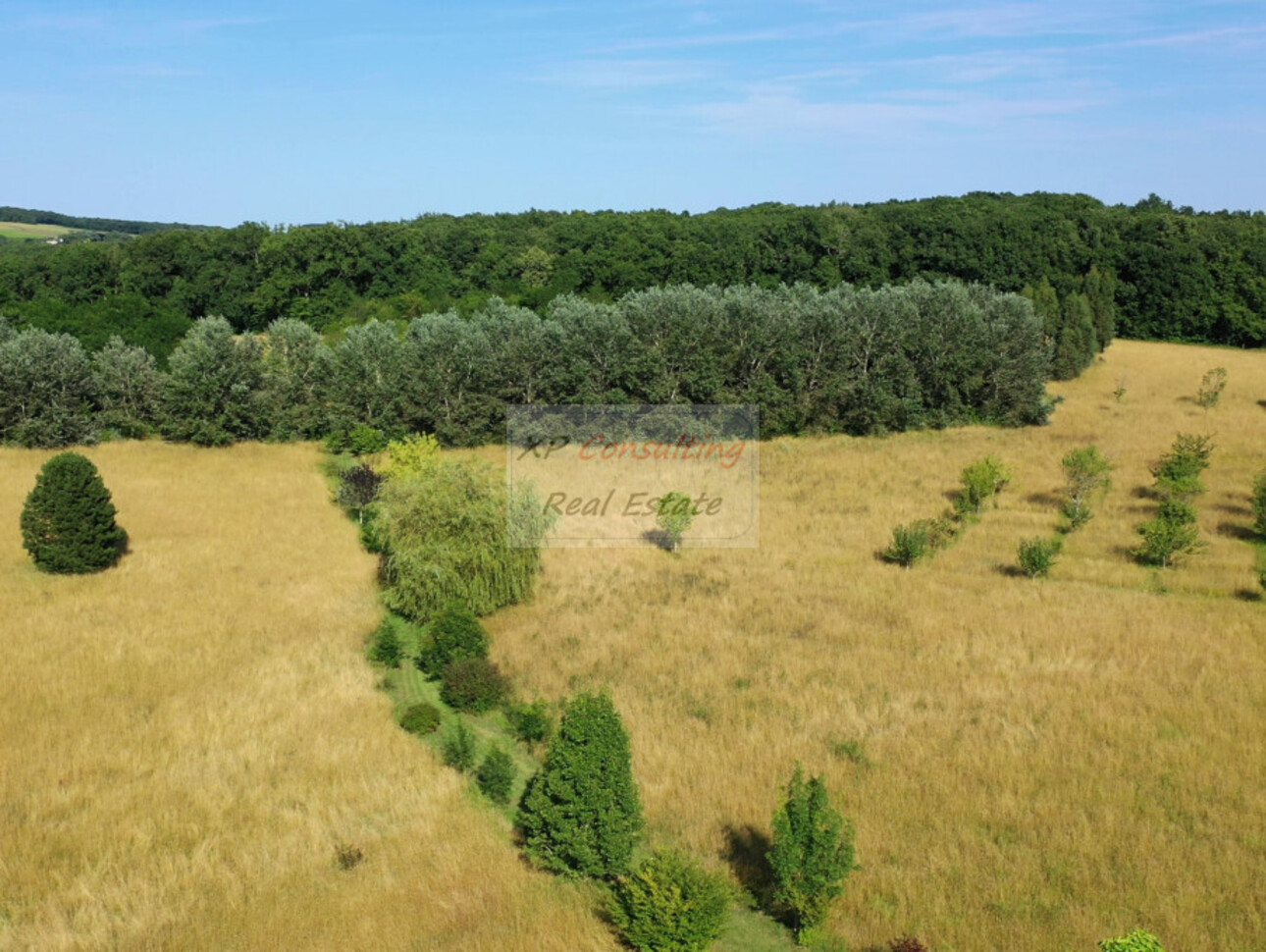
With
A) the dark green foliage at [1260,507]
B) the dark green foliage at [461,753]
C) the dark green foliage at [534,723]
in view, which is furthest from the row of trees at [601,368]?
the dark green foliage at [461,753]

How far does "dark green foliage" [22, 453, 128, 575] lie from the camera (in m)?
25.5

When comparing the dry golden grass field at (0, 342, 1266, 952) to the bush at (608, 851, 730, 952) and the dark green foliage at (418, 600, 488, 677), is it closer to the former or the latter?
the bush at (608, 851, 730, 952)

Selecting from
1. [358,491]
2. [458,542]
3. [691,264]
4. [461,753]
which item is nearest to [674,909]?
[461,753]

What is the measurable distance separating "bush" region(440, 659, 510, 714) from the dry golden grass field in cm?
97

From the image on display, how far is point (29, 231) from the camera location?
12544 centimetres

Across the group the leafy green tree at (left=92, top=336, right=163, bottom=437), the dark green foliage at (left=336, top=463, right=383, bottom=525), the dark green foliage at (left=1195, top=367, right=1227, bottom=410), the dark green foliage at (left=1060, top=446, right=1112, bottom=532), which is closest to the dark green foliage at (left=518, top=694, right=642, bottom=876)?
the dark green foliage at (left=336, top=463, right=383, bottom=525)

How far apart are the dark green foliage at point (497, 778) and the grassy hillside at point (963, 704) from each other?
2.44 meters

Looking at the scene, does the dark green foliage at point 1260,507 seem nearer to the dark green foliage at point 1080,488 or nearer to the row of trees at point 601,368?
the dark green foliage at point 1080,488

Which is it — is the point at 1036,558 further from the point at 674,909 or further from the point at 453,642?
the point at 674,909

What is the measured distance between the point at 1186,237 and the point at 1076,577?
6006 centimetres

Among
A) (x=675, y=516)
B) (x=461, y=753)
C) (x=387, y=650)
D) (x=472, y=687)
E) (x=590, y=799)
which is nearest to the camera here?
(x=590, y=799)

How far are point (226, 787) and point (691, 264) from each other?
61186 millimetres

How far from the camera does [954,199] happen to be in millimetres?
81562

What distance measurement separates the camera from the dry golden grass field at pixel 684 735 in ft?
40.5
